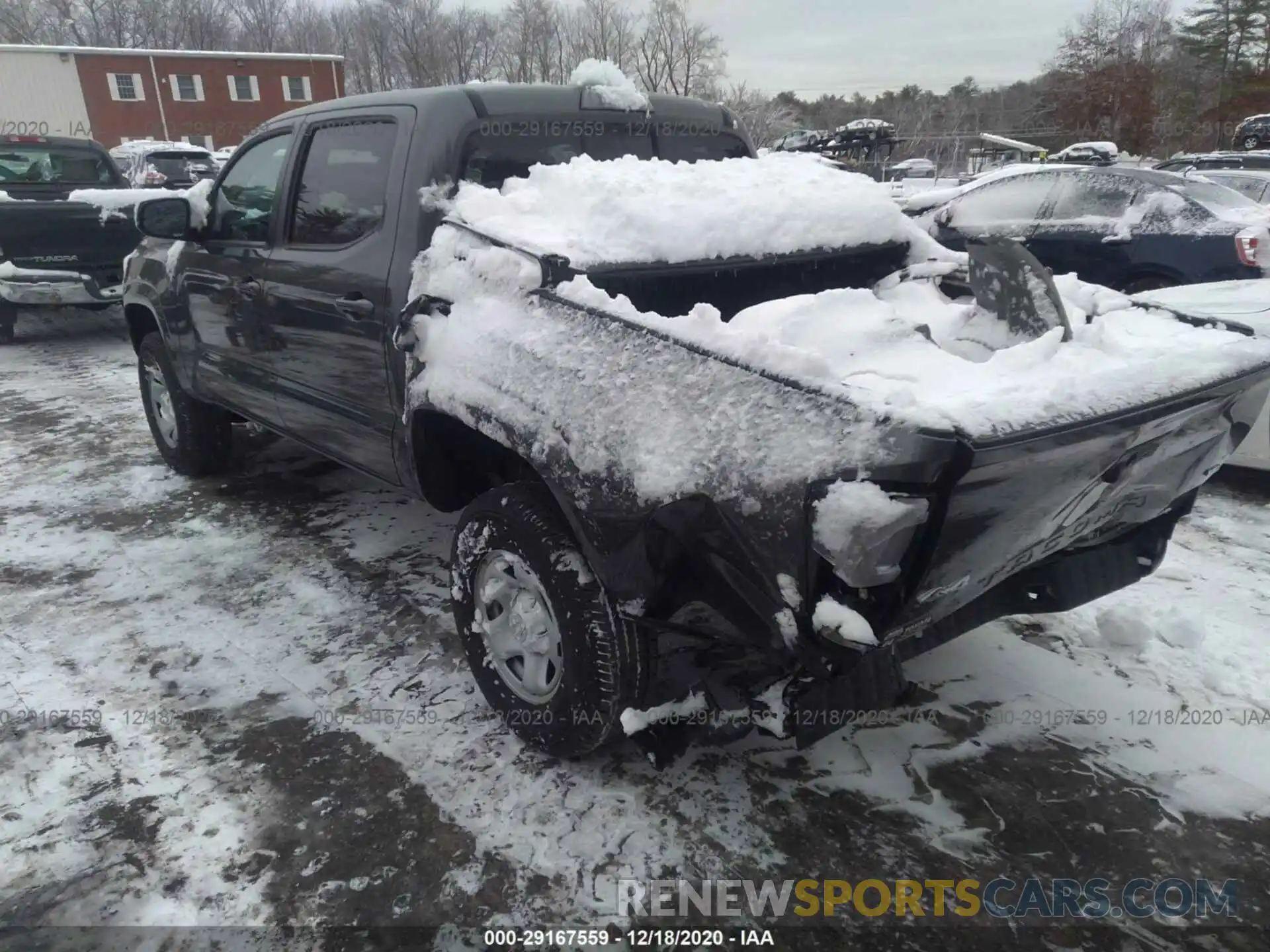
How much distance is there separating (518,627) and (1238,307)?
9.21 ft

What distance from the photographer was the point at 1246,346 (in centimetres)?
208

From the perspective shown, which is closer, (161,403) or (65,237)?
(161,403)

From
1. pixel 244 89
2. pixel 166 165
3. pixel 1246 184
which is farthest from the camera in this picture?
pixel 244 89

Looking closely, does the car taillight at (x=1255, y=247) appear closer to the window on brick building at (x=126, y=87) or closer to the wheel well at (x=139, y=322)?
the wheel well at (x=139, y=322)

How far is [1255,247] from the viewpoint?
6.02m

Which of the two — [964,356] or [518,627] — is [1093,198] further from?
[518,627]

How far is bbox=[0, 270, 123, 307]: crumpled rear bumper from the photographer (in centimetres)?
823

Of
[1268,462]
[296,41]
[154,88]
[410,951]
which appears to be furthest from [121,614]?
[296,41]

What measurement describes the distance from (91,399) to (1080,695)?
7206 millimetres

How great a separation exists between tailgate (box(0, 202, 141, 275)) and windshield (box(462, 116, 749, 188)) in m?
7.50

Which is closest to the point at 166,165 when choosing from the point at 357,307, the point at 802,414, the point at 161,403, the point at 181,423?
the point at 161,403

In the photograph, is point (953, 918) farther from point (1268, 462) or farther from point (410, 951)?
point (1268, 462)

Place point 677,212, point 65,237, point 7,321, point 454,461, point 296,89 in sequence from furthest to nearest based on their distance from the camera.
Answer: point 296,89
point 7,321
point 65,237
point 454,461
point 677,212

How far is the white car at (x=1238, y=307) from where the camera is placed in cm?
264
